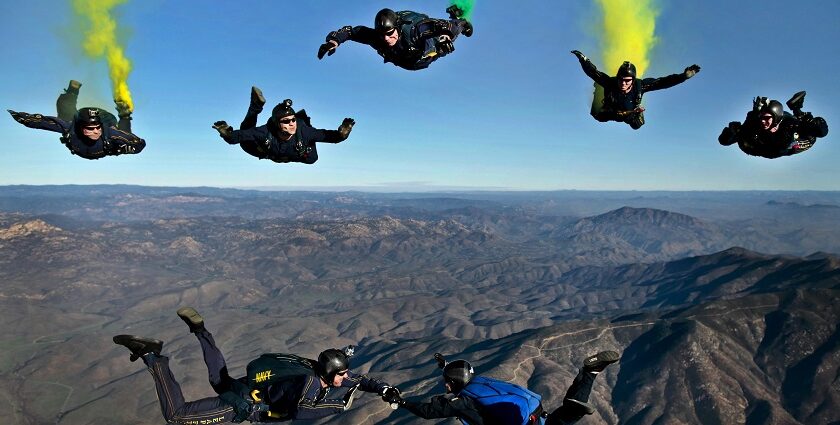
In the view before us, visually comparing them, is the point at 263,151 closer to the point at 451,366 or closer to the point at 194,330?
the point at 194,330

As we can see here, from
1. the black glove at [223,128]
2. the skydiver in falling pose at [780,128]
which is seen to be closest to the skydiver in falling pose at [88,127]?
the black glove at [223,128]

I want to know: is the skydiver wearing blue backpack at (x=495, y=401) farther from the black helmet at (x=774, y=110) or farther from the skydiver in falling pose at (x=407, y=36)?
the black helmet at (x=774, y=110)

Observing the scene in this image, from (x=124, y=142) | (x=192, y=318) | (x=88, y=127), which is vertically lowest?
(x=192, y=318)

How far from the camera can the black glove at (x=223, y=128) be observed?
49.5 feet

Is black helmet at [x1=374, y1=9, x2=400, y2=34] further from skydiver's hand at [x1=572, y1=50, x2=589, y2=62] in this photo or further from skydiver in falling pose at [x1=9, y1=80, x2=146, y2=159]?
skydiver in falling pose at [x1=9, y1=80, x2=146, y2=159]

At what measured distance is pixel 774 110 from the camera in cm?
1688

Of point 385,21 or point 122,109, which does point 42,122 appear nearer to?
point 122,109

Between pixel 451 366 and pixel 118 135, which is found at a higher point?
pixel 118 135

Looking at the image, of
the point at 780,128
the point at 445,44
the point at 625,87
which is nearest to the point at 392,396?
the point at 445,44

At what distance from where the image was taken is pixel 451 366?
15.4 metres

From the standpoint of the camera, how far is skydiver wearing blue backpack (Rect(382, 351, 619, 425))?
1347 centimetres

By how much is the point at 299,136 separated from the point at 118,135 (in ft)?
25.6

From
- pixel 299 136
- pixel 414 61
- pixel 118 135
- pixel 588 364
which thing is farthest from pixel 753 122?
pixel 118 135

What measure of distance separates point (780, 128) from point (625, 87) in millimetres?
5514
